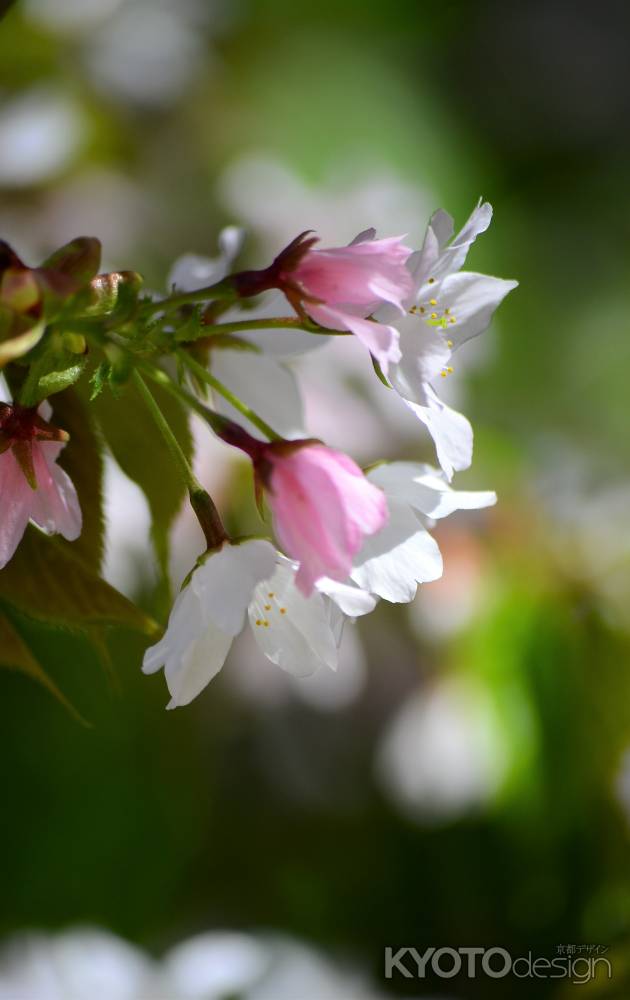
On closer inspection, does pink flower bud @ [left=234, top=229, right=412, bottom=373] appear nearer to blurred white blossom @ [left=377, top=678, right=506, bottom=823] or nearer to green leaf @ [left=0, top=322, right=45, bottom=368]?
green leaf @ [left=0, top=322, right=45, bottom=368]

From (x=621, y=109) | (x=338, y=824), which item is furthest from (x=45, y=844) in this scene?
(x=621, y=109)

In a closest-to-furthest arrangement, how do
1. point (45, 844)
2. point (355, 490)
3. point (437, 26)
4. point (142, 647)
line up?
1. point (355, 490)
2. point (142, 647)
3. point (45, 844)
4. point (437, 26)

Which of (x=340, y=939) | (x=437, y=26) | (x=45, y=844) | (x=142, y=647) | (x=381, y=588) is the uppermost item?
(x=437, y=26)

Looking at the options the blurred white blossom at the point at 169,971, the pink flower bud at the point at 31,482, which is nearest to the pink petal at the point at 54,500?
the pink flower bud at the point at 31,482

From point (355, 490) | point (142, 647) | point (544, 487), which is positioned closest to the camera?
point (355, 490)

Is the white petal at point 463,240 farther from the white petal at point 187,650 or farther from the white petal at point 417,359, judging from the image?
the white petal at point 187,650

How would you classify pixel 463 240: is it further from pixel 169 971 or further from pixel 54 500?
Result: pixel 169 971

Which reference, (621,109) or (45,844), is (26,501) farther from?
(621,109)
